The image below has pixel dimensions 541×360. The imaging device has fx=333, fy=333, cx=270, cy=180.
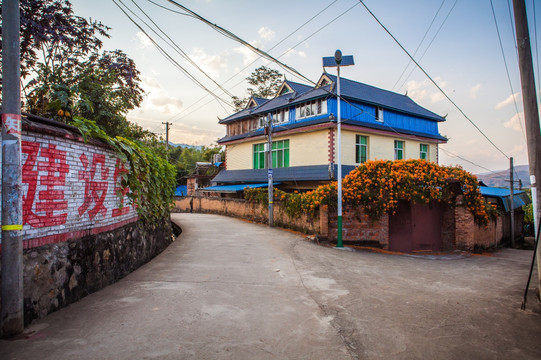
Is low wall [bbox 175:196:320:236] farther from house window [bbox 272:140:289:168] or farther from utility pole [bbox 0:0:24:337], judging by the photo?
utility pole [bbox 0:0:24:337]

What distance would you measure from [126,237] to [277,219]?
1140cm

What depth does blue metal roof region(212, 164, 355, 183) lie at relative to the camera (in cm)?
2097

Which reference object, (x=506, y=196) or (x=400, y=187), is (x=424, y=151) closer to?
(x=506, y=196)

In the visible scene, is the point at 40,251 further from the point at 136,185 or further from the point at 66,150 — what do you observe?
the point at 136,185

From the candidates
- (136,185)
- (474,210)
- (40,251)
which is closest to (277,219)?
(474,210)

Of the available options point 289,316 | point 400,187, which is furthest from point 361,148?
point 289,316

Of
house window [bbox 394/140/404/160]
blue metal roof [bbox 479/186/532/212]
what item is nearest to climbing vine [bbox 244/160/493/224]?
blue metal roof [bbox 479/186/532/212]

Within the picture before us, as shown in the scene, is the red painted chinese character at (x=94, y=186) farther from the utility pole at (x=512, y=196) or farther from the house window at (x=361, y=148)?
the utility pole at (x=512, y=196)

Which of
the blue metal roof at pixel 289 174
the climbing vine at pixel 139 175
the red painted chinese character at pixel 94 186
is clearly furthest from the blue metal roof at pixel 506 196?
the red painted chinese character at pixel 94 186

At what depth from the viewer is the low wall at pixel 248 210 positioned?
50.5 feet

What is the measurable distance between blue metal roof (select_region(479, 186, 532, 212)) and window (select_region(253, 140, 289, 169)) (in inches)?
497

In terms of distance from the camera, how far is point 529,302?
6156mm

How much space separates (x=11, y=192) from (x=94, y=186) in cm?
209

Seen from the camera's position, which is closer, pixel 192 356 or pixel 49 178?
pixel 192 356
